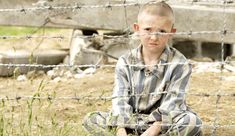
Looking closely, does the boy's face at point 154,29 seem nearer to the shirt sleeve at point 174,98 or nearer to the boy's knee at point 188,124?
the shirt sleeve at point 174,98

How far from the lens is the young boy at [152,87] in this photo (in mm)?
5031

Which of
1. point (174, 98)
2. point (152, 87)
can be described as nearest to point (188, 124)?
point (174, 98)

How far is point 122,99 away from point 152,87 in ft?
0.71

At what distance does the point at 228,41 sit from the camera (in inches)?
285

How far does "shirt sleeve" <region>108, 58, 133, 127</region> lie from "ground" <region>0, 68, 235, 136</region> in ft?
0.39

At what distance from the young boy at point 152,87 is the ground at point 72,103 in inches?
7.8

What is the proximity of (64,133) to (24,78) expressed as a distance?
337cm

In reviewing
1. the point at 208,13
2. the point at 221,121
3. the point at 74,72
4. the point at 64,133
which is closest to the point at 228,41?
the point at 208,13

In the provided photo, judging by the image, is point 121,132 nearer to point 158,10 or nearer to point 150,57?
point 150,57

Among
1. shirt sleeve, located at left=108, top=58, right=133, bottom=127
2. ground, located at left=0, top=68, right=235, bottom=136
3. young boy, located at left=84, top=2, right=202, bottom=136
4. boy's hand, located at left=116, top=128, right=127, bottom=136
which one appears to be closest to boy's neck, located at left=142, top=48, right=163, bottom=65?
young boy, located at left=84, top=2, right=202, bottom=136

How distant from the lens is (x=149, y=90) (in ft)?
16.9

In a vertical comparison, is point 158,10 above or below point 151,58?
above

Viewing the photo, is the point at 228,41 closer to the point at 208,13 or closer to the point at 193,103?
the point at 208,13

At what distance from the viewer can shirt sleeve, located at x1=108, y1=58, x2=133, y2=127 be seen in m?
5.12
